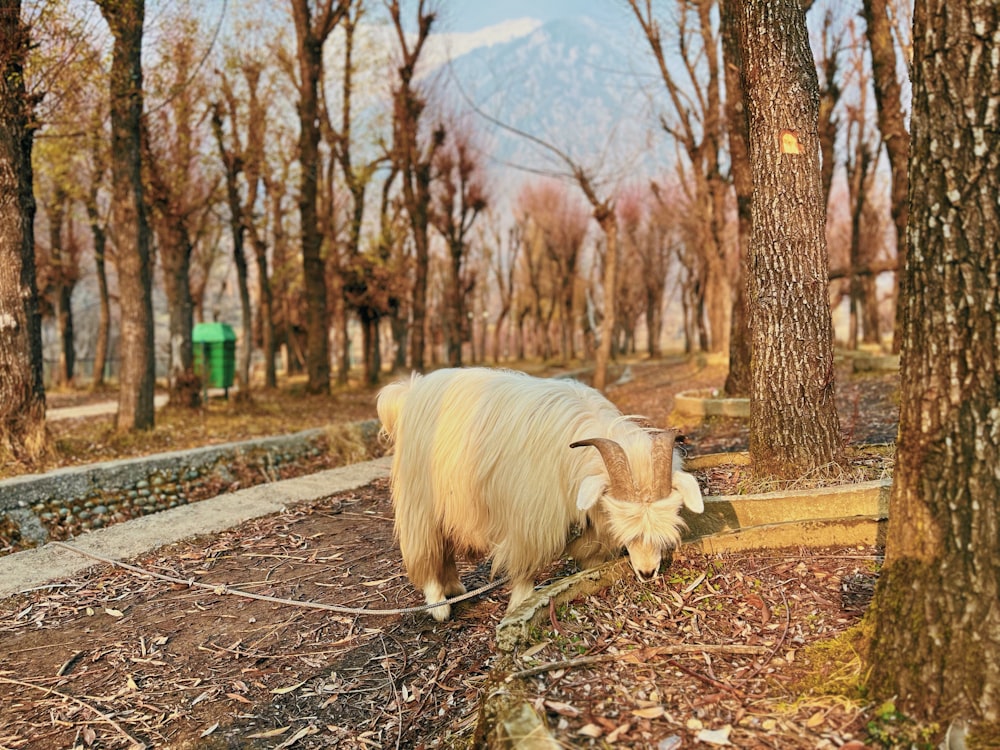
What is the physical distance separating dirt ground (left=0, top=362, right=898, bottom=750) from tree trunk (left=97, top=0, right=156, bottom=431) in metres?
5.31

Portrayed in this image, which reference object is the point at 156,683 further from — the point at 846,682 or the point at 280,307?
the point at 280,307

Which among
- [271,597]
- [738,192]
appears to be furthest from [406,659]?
[738,192]

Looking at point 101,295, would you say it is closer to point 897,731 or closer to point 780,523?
point 780,523

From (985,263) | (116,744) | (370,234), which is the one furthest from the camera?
(370,234)

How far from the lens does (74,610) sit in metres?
4.40

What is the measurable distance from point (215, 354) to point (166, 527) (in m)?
10.1

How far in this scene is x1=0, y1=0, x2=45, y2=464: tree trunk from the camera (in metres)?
7.37

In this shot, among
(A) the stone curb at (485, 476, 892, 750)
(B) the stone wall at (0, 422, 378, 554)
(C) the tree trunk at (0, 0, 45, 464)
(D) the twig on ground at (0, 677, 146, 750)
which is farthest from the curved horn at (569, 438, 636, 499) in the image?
(C) the tree trunk at (0, 0, 45, 464)

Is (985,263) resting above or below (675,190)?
below

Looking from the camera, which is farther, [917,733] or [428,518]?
[428,518]

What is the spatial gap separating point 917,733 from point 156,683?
326 centimetres

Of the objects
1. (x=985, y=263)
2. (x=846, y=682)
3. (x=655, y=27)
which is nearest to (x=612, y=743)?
(x=846, y=682)

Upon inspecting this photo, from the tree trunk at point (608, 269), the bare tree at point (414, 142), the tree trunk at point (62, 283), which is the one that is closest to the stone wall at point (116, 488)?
the tree trunk at point (608, 269)

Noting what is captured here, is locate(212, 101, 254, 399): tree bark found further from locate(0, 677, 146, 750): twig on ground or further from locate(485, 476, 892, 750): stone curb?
locate(485, 476, 892, 750): stone curb
